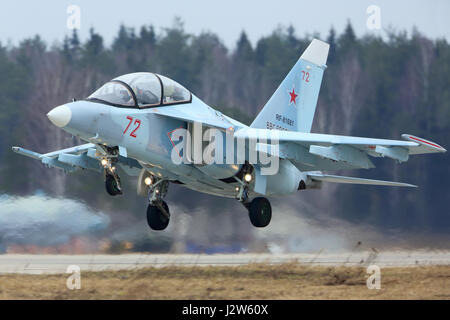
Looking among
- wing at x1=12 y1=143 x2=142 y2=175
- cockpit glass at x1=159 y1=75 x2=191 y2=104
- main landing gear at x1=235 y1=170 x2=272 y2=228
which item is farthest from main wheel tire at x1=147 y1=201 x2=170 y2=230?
cockpit glass at x1=159 y1=75 x2=191 y2=104

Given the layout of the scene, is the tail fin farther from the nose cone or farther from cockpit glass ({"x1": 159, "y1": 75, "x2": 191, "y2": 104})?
the nose cone

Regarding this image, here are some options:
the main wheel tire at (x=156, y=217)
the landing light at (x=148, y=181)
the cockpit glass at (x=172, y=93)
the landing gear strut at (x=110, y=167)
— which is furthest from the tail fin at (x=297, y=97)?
the landing gear strut at (x=110, y=167)

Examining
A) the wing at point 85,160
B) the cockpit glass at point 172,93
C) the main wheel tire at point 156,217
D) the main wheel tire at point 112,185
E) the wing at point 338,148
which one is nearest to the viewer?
the wing at point 338,148

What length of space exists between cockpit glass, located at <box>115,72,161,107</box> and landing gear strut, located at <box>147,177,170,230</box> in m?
2.30

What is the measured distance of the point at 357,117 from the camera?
26766 millimetres

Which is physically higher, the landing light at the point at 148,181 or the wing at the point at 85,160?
the wing at the point at 85,160

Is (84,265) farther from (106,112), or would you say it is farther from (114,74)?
(114,74)

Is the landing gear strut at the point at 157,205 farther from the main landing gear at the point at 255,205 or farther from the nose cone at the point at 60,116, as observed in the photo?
the nose cone at the point at 60,116

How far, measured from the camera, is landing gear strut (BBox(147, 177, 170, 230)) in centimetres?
1695

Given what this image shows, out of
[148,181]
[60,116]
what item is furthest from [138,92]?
[148,181]

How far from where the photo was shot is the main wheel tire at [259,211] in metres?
16.7

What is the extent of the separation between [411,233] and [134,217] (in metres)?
7.38

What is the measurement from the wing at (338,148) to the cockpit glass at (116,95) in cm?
233

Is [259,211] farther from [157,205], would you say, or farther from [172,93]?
[172,93]
